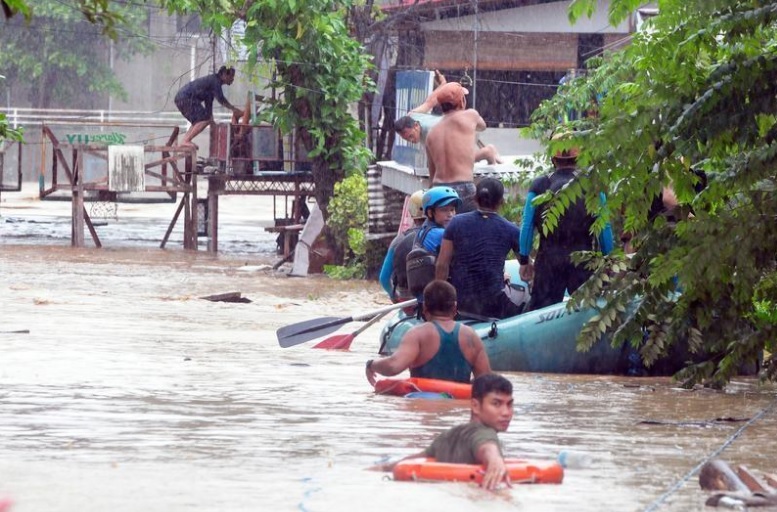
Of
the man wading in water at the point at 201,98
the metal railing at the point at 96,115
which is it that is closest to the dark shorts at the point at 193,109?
the man wading in water at the point at 201,98

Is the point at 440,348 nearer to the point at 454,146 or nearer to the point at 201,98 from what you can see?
the point at 454,146

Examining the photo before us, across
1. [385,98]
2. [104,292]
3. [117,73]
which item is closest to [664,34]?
[104,292]

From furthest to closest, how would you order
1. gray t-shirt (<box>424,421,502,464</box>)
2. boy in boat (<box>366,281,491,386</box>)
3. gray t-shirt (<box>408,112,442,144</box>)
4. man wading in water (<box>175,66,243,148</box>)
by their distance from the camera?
man wading in water (<box>175,66,243,148</box>) → gray t-shirt (<box>408,112,442,144</box>) → boy in boat (<box>366,281,491,386</box>) → gray t-shirt (<box>424,421,502,464</box>)

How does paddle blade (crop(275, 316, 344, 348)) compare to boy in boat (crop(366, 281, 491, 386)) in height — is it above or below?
below

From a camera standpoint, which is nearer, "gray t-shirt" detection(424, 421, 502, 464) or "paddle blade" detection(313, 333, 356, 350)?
"gray t-shirt" detection(424, 421, 502, 464)

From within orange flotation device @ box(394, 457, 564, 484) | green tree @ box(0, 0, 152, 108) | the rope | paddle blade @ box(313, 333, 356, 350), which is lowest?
paddle blade @ box(313, 333, 356, 350)

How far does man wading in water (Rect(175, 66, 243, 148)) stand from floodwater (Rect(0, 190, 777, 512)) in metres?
8.98

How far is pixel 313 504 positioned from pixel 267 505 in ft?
0.58

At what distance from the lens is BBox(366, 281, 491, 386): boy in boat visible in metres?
8.49

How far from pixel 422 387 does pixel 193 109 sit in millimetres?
16128

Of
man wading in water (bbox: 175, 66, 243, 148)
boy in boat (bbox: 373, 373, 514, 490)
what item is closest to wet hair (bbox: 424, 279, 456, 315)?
boy in boat (bbox: 373, 373, 514, 490)

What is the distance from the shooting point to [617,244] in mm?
10797

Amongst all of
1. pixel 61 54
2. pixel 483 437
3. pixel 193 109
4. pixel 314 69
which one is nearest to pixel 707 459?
pixel 483 437

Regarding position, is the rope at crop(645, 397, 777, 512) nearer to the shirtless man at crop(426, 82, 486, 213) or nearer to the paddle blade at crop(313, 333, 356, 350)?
the paddle blade at crop(313, 333, 356, 350)
